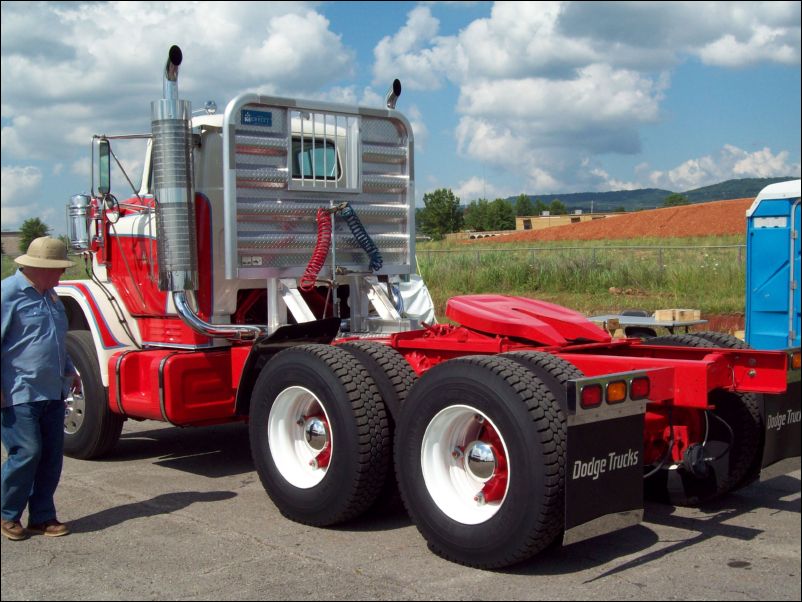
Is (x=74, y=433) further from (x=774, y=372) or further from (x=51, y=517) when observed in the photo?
(x=774, y=372)

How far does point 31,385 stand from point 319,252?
2696mm

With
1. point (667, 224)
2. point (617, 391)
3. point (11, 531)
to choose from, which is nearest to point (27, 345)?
point (11, 531)

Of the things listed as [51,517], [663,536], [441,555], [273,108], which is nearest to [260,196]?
[273,108]

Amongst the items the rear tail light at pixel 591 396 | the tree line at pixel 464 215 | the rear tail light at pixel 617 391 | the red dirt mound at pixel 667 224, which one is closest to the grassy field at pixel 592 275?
the tree line at pixel 464 215

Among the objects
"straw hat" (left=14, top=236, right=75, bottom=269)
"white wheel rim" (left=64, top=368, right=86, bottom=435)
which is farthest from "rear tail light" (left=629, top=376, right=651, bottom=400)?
"white wheel rim" (left=64, top=368, right=86, bottom=435)

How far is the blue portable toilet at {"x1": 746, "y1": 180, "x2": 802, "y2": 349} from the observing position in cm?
1235

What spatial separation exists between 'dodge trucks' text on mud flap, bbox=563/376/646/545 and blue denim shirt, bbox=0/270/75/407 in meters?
3.19

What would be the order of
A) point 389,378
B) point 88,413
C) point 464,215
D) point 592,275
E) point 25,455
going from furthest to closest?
point 592,275, point 464,215, point 88,413, point 389,378, point 25,455

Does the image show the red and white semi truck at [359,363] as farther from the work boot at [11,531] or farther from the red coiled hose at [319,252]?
the work boot at [11,531]

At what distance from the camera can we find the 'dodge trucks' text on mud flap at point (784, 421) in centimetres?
568

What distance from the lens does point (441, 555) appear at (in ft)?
17.3

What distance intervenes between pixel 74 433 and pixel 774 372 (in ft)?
19.1

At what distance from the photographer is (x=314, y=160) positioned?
26.3ft

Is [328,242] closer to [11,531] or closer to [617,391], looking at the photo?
[11,531]
